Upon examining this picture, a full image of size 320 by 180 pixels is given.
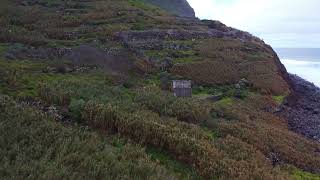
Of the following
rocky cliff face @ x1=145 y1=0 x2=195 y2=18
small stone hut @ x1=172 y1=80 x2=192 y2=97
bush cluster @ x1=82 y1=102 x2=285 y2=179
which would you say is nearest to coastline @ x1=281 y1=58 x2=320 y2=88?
rocky cliff face @ x1=145 y1=0 x2=195 y2=18

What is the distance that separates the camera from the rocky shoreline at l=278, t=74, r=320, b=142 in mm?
23869

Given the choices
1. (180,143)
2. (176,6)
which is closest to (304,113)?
(180,143)

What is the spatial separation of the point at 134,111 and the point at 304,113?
51.5 ft

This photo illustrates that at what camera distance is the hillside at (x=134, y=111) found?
10820 mm

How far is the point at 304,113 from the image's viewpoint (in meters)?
28.7

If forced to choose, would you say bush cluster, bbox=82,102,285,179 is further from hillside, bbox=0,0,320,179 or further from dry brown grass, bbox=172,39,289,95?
dry brown grass, bbox=172,39,289,95

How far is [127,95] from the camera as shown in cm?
1888

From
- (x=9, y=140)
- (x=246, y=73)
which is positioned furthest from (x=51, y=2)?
(x=9, y=140)

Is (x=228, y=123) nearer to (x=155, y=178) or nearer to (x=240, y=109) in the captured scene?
(x=240, y=109)

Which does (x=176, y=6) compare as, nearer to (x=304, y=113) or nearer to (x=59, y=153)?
(x=304, y=113)

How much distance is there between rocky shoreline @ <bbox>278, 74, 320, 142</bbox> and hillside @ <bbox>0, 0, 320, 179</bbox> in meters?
0.69

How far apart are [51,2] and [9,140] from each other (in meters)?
43.0

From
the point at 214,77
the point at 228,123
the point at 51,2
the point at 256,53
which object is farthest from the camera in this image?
the point at 51,2

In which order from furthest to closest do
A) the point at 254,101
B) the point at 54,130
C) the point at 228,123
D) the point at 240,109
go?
the point at 254,101, the point at 240,109, the point at 228,123, the point at 54,130
